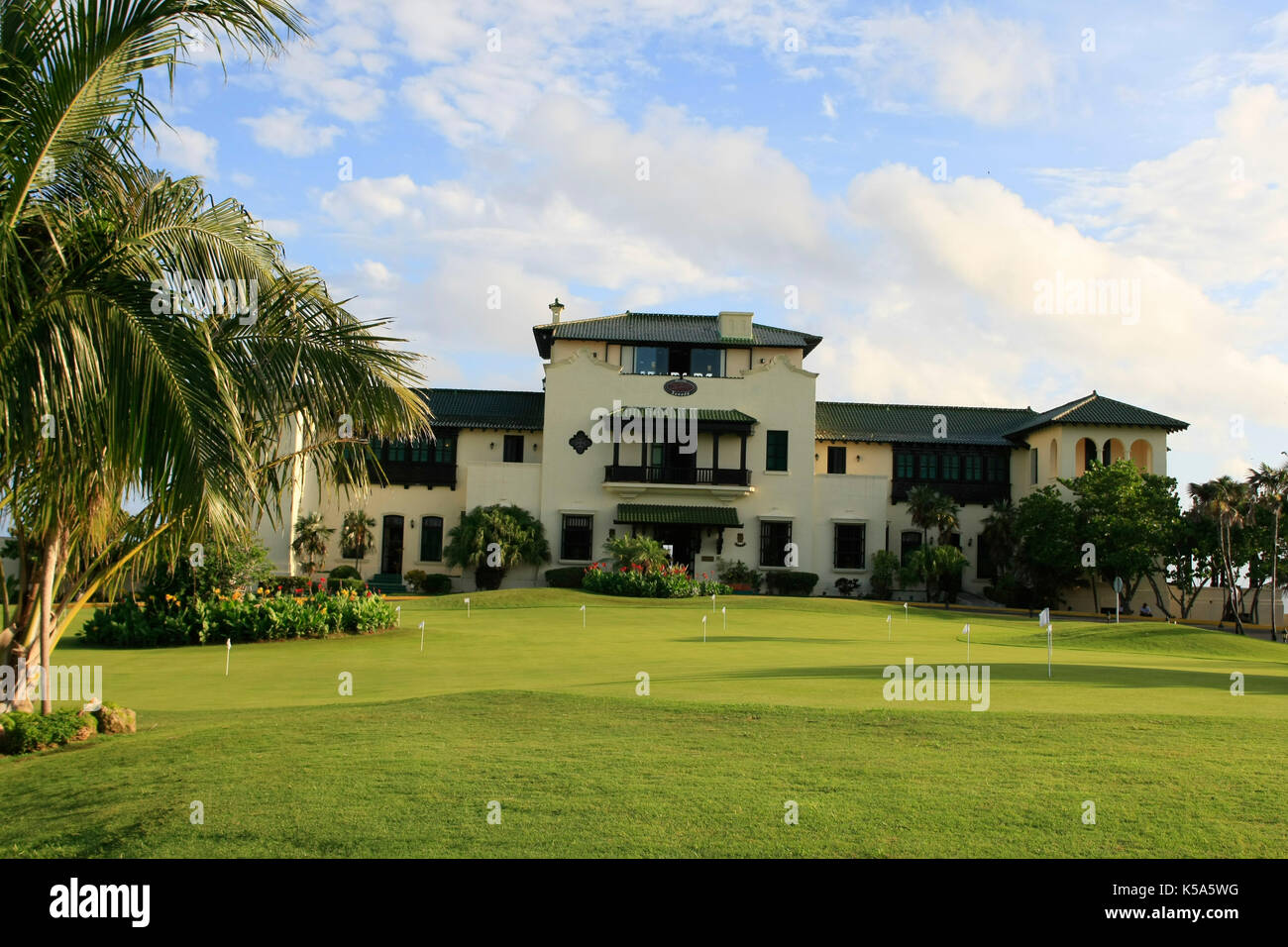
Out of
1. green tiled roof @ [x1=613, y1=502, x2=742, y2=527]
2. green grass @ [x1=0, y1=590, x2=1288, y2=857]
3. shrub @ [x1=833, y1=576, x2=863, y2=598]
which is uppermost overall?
green tiled roof @ [x1=613, y1=502, x2=742, y2=527]

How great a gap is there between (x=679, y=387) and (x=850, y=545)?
35.5 ft

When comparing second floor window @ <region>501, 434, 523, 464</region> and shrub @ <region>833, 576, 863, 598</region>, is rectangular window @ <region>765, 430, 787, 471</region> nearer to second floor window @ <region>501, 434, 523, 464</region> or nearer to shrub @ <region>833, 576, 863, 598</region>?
shrub @ <region>833, 576, 863, 598</region>

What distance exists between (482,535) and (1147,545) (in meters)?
27.5

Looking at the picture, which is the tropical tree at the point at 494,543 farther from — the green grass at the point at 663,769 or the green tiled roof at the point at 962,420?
the green grass at the point at 663,769

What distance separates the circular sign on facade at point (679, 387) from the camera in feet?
153

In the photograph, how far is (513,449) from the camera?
160 feet

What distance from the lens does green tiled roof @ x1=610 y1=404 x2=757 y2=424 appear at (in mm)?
45438

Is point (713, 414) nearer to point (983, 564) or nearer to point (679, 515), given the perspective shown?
point (679, 515)

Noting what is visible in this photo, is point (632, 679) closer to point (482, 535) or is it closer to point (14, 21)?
point (14, 21)

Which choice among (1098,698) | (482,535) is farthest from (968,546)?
(1098,698)

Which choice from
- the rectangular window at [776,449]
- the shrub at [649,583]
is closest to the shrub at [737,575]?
the shrub at [649,583]

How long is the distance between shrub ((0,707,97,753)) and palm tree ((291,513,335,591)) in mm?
35024

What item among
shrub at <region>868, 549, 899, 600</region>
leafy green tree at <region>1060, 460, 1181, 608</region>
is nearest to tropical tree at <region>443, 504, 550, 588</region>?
shrub at <region>868, 549, 899, 600</region>

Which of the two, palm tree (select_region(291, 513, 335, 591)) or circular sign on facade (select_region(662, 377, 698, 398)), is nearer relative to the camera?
palm tree (select_region(291, 513, 335, 591))
